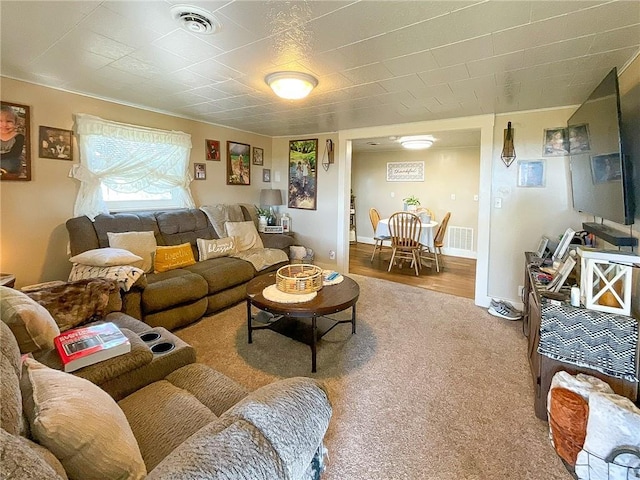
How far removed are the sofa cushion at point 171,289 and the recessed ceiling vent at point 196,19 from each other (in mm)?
1942

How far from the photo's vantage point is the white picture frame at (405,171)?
261 inches

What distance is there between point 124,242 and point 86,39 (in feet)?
5.59

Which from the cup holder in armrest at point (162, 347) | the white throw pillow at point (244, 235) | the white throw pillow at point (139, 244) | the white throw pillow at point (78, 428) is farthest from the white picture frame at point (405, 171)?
the white throw pillow at point (78, 428)

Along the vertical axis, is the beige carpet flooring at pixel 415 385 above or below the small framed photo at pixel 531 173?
below

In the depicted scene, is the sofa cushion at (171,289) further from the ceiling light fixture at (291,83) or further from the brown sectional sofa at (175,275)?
the ceiling light fixture at (291,83)

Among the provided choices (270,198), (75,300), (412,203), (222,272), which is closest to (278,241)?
(270,198)

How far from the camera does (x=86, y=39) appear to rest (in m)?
1.87

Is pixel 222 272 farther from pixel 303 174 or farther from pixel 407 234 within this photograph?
pixel 407 234

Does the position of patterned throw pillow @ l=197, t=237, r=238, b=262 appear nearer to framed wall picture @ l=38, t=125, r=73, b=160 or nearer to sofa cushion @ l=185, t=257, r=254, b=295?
sofa cushion @ l=185, t=257, r=254, b=295

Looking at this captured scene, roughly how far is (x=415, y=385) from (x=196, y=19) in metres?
2.51

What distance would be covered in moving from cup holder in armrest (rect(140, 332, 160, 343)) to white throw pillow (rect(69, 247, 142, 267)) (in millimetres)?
1112

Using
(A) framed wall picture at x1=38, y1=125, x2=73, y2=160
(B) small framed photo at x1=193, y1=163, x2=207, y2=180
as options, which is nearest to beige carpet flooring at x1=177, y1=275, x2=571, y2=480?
(B) small framed photo at x1=193, y1=163, x2=207, y2=180

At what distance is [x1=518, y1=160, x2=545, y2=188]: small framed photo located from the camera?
320cm

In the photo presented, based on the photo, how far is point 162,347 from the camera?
1647 millimetres
